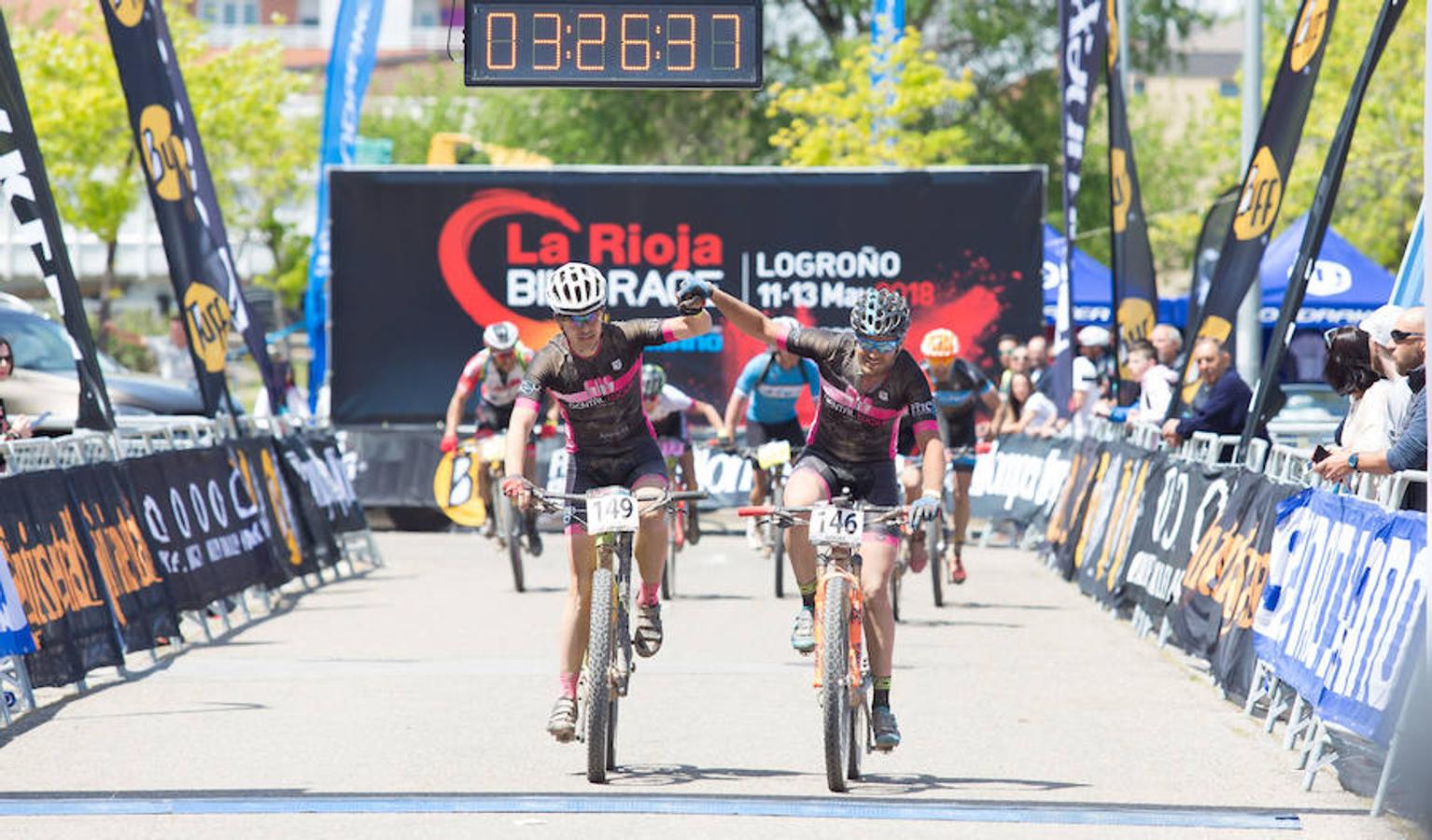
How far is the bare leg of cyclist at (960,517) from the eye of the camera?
17.2 m

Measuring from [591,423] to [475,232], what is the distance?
16257mm

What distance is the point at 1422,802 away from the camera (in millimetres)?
3562

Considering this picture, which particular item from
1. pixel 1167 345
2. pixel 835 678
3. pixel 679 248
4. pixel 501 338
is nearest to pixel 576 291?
pixel 835 678

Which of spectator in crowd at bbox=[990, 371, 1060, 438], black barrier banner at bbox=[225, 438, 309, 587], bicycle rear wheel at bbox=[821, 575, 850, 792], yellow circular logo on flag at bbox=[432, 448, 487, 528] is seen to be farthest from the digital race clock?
spectator in crowd at bbox=[990, 371, 1060, 438]

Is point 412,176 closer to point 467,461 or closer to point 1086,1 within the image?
point 467,461

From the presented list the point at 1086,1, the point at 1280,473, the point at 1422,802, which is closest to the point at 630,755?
the point at 1280,473

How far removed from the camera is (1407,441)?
31.8ft

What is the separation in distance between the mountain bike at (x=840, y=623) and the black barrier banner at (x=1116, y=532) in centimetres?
673

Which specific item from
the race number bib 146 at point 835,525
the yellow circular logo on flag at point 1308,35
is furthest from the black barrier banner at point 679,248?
the race number bib 146 at point 835,525

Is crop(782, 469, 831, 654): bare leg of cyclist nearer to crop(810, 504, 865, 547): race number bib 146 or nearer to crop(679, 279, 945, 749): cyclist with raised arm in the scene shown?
crop(679, 279, 945, 749): cyclist with raised arm

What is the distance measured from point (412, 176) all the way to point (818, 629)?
17451mm

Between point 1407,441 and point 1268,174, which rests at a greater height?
point 1268,174

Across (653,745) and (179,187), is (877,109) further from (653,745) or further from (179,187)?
(653,745)

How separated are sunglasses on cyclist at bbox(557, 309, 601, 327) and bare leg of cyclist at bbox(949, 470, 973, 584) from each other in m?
8.23
